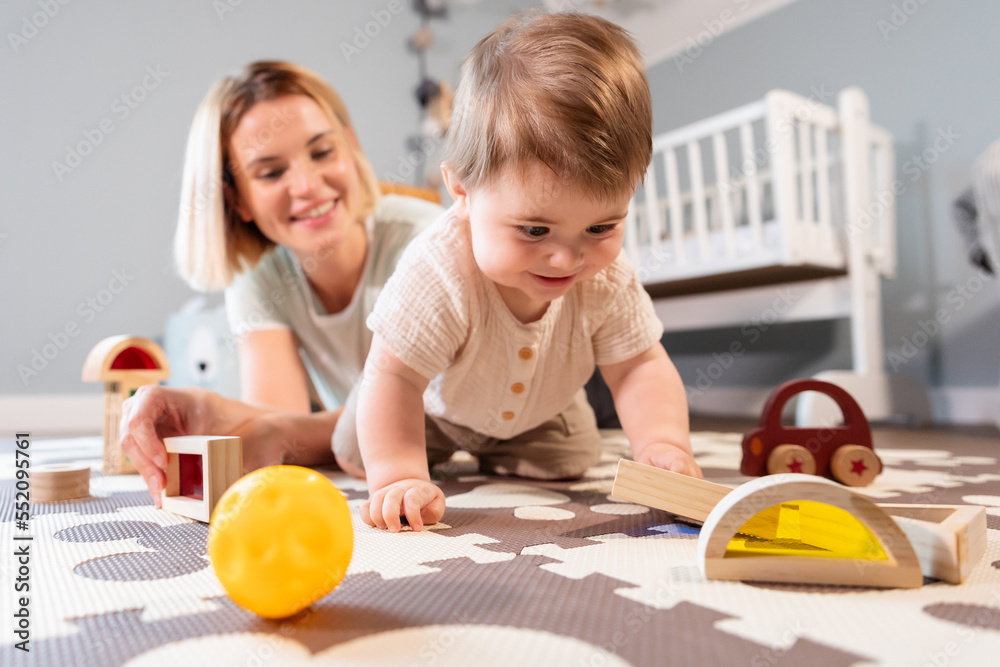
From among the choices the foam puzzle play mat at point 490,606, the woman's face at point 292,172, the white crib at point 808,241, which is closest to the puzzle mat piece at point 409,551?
the foam puzzle play mat at point 490,606

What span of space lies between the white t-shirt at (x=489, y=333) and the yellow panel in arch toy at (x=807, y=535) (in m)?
0.30

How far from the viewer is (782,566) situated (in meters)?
0.45

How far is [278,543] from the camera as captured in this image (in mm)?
384

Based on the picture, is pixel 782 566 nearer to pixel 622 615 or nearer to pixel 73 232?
pixel 622 615

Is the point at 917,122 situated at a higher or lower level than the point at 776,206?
higher

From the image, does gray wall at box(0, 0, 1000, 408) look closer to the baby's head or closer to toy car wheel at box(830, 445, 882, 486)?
toy car wheel at box(830, 445, 882, 486)

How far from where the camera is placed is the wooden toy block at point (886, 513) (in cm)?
44

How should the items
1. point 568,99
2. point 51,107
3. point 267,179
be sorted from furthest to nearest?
point 51,107 → point 267,179 → point 568,99

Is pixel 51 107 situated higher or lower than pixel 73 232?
higher

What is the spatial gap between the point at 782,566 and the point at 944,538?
0.33 ft

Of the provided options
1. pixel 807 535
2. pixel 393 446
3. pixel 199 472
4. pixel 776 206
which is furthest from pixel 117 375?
pixel 776 206

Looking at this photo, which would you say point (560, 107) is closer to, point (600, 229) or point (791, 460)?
point (600, 229)

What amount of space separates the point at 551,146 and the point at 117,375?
0.78m

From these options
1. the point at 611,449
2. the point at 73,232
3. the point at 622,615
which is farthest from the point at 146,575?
the point at 73,232
